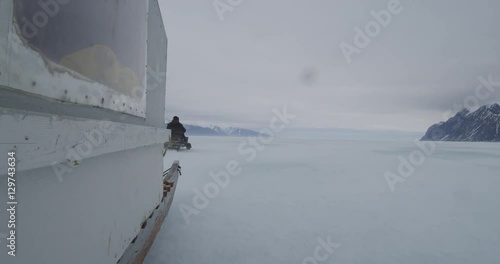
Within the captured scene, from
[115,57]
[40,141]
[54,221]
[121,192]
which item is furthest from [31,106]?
[121,192]

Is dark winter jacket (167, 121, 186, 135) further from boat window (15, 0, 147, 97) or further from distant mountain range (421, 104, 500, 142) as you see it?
distant mountain range (421, 104, 500, 142)

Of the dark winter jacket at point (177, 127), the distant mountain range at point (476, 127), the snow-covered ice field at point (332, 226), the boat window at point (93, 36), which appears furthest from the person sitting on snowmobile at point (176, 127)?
the distant mountain range at point (476, 127)

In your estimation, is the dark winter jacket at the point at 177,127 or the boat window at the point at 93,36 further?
the dark winter jacket at the point at 177,127

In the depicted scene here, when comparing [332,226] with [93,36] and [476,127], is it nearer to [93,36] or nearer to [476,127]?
[93,36]

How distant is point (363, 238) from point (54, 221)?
4.49m

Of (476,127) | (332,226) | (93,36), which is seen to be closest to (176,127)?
(332,226)

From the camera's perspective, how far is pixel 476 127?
173m

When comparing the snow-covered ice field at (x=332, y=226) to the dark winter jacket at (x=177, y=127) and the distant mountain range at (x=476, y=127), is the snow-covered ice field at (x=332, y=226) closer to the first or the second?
the dark winter jacket at (x=177, y=127)

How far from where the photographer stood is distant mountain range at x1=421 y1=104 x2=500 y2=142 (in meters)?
162

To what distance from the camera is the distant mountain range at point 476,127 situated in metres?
162

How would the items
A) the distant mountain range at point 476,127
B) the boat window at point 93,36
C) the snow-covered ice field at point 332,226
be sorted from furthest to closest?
the distant mountain range at point 476,127, the snow-covered ice field at point 332,226, the boat window at point 93,36

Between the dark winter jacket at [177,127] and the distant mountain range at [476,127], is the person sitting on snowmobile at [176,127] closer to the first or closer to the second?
the dark winter jacket at [177,127]

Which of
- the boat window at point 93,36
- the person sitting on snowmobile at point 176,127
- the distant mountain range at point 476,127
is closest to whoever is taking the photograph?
the boat window at point 93,36

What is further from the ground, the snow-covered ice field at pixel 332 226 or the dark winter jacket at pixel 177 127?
the dark winter jacket at pixel 177 127
